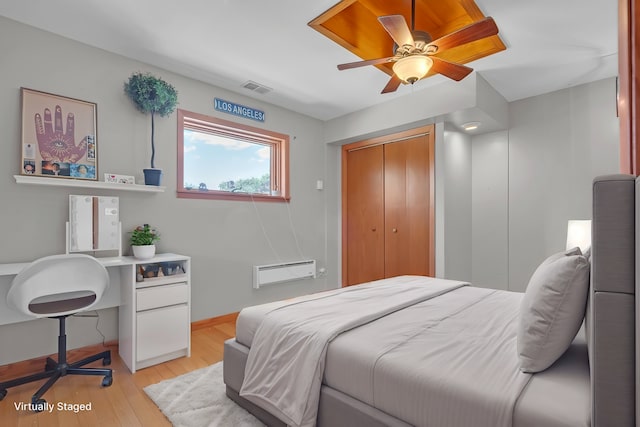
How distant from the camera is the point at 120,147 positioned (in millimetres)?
2854

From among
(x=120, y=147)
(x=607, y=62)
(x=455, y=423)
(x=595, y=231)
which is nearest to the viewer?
(x=595, y=231)

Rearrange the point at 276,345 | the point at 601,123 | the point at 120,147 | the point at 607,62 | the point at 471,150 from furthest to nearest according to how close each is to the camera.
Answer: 1. the point at 471,150
2. the point at 601,123
3. the point at 607,62
4. the point at 120,147
5. the point at 276,345

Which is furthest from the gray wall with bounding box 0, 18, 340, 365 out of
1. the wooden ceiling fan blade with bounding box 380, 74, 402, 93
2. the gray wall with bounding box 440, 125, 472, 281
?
the wooden ceiling fan blade with bounding box 380, 74, 402, 93

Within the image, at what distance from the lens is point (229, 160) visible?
380 cm

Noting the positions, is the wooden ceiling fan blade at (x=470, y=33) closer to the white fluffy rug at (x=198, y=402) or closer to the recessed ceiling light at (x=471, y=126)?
the recessed ceiling light at (x=471, y=126)

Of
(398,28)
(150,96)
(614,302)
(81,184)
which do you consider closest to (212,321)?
(81,184)

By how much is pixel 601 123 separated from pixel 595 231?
350 centimetres

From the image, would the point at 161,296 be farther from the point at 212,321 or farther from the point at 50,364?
the point at 212,321

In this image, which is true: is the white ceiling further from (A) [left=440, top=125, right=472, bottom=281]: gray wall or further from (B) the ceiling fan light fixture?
(A) [left=440, top=125, right=472, bottom=281]: gray wall

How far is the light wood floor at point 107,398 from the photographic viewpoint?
1.78m

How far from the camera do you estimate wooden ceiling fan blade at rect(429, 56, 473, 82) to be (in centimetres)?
231

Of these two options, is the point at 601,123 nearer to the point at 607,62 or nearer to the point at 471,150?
the point at 607,62

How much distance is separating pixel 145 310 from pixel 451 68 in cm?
296

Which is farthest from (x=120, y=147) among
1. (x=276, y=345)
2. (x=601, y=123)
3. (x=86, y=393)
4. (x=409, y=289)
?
(x=601, y=123)
